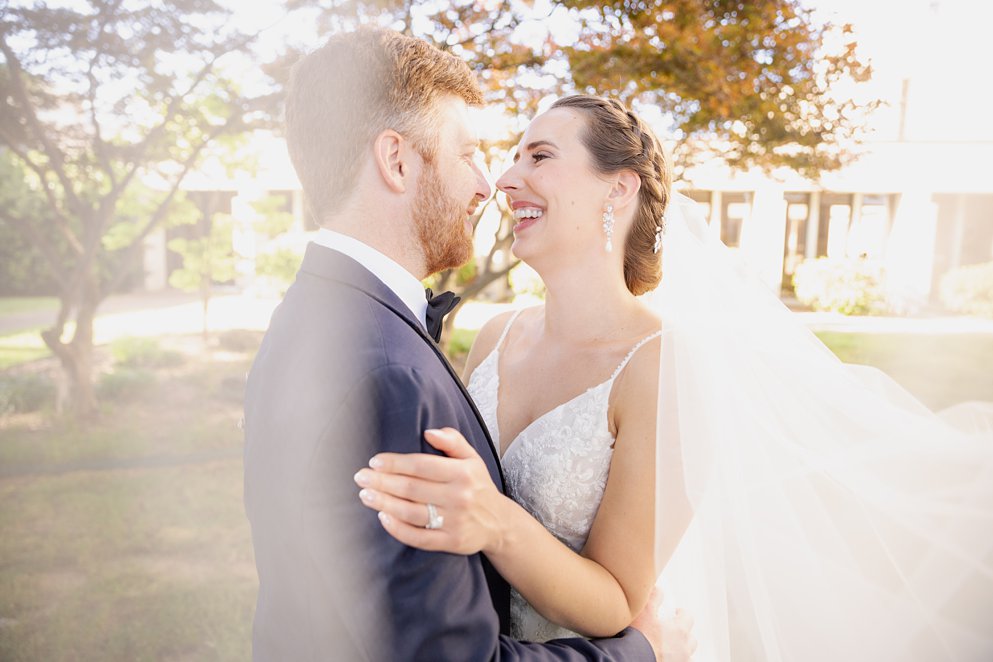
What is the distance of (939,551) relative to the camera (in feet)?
7.17

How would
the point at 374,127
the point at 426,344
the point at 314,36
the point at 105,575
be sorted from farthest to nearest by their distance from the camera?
the point at 314,36 < the point at 105,575 < the point at 374,127 < the point at 426,344

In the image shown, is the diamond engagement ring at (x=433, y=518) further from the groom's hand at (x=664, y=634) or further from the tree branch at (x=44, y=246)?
the tree branch at (x=44, y=246)

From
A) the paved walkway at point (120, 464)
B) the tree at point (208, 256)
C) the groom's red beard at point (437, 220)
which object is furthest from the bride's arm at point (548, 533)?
the tree at point (208, 256)

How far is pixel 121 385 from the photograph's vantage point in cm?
858

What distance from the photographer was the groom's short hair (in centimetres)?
153

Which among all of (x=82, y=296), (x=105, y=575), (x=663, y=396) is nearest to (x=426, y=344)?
(x=663, y=396)

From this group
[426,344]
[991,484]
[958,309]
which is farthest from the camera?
[958,309]

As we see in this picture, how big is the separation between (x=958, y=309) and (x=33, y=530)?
16007mm

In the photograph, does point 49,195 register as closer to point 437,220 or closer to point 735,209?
point 437,220

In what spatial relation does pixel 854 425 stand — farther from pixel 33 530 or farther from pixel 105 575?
pixel 33 530

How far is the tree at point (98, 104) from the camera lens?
6.21 metres

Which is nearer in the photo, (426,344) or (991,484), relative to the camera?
(426,344)

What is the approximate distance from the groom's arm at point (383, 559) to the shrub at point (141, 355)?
9.94m

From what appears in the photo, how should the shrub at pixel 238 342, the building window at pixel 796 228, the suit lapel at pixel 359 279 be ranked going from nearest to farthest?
1. the suit lapel at pixel 359 279
2. the shrub at pixel 238 342
3. the building window at pixel 796 228
